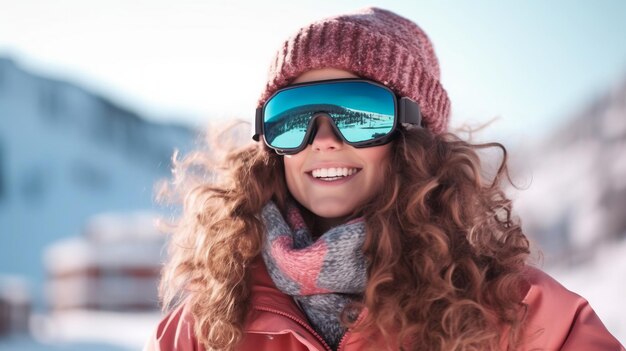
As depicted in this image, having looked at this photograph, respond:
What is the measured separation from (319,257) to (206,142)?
834 mm

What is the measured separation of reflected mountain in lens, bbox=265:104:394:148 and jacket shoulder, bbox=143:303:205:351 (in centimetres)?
63

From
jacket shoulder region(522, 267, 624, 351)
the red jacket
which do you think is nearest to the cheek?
the red jacket

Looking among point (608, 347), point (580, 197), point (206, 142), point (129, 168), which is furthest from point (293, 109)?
point (129, 168)

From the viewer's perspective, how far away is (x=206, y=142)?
7.82ft

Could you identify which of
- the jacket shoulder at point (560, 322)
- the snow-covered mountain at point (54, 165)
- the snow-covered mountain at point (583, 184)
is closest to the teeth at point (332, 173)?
the jacket shoulder at point (560, 322)

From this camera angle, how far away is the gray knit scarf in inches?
69.1

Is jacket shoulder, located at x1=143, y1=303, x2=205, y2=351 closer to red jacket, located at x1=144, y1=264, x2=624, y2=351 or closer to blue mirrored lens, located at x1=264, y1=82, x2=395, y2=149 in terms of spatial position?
red jacket, located at x1=144, y1=264, x2=624, y2=351

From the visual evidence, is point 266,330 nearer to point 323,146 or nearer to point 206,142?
point 323,146

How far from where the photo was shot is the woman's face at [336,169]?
1.86 meters

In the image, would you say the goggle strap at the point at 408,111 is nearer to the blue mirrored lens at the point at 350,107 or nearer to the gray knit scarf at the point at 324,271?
the blue mirrored lens at the point at 350,107

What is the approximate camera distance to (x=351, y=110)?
183 centimetres

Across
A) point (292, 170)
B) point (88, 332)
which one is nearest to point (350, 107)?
point (292, 170)

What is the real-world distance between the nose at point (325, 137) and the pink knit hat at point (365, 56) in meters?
0.16

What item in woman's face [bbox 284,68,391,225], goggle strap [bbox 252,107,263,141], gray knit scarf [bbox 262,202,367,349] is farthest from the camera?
goggle strap [bbox 252,107,263,141]
